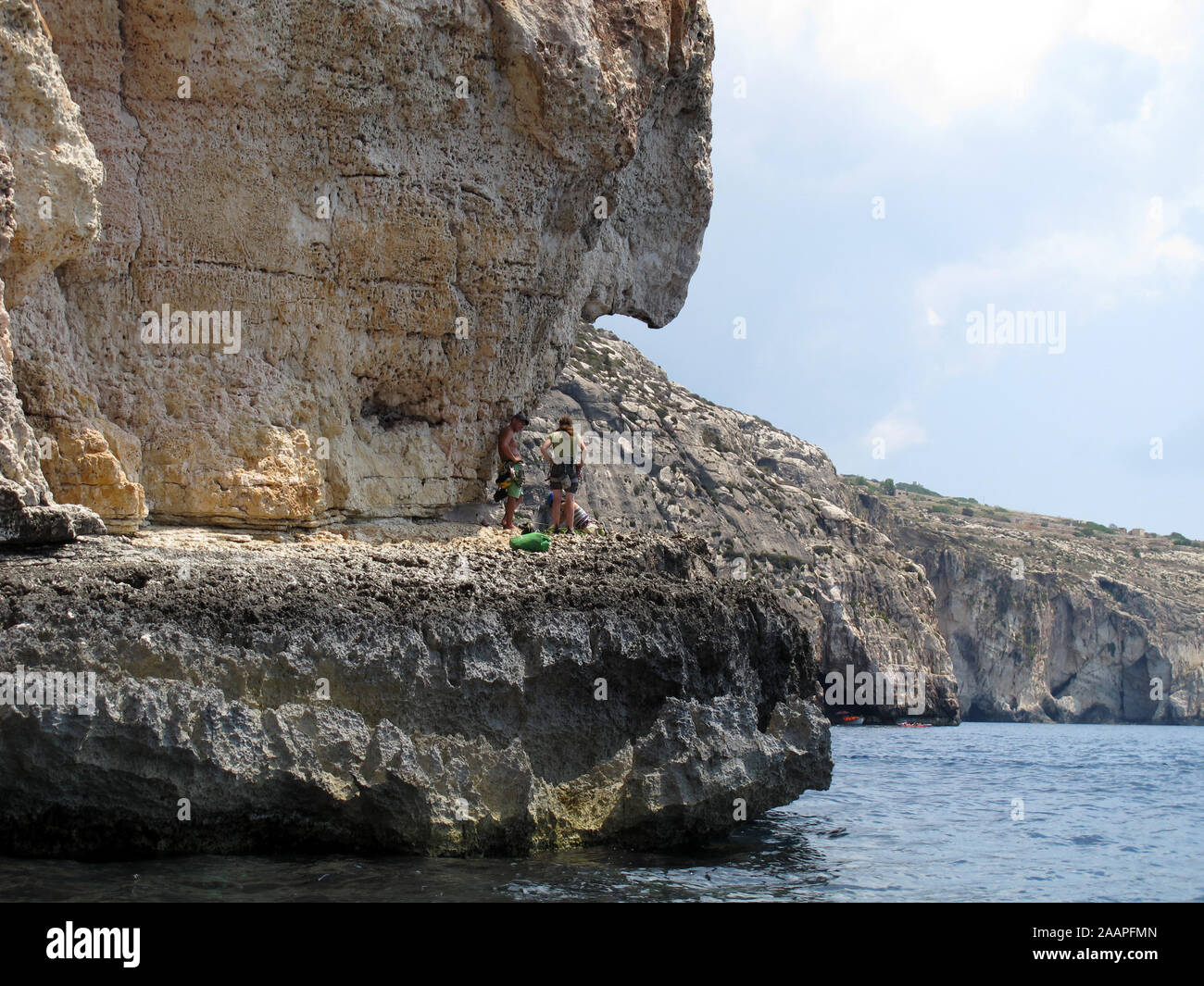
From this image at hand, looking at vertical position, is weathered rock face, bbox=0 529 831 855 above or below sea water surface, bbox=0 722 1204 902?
above

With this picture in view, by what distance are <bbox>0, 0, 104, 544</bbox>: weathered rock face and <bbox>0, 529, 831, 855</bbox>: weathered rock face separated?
0.44 m

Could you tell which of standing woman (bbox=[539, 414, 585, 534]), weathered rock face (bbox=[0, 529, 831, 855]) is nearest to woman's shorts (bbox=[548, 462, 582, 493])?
standing woman (bbox=[539, 414, 585, 534])

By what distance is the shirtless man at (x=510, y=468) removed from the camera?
14.0 meters

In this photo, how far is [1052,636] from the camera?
72.7 meters

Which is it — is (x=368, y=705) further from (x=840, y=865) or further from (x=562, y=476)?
(x=840, y=865)

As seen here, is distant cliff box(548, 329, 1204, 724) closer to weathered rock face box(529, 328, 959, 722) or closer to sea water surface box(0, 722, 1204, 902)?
weathered rock face box(529, 328, 959, 722)

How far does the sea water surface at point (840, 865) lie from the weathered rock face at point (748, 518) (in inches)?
1043

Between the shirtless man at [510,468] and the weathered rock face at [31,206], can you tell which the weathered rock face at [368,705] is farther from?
the shirtless man at [510,468]

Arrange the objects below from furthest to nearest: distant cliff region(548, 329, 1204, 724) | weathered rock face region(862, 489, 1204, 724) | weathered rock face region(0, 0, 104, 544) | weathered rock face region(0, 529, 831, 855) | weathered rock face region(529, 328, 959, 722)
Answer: weathered rock face region(862, 489, 1204, 724) → distant cliff region(548, 329, 1204, 724) → weathered rock face region(529, 328, 959, 722) → weathered rock face region(0, 0, 104, 544) → weathered rock face region(0, 529, 831, 855)

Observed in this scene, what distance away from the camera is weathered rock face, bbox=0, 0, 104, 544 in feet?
29.6

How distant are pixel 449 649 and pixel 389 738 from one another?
948mm
